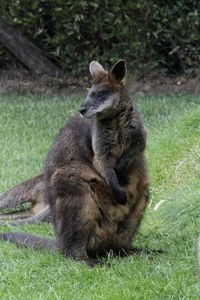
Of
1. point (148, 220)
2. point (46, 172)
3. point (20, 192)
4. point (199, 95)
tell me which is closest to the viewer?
point (46, 172)

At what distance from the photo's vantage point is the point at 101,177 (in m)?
5.71

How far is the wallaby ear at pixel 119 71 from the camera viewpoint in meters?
5.75

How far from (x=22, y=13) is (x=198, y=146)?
286 inches

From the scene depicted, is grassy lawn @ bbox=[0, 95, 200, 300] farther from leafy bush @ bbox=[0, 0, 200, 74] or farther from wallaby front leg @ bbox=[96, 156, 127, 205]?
leafy bush @ bbox=[0, 0, 200, 74]

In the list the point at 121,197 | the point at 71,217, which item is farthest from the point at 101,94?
the point at 71,217

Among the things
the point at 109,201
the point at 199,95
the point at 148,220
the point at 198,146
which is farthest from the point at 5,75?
the point at 109,201

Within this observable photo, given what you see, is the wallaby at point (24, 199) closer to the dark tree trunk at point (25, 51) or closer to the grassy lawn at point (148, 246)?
the grassy lawn at point (148, 246)

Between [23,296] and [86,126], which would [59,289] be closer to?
[23,296]

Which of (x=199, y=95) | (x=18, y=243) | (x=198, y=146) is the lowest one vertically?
(x=199, y=95)

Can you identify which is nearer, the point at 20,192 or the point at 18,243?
the point at 18,243

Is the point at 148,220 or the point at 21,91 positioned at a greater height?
the point at 148,220

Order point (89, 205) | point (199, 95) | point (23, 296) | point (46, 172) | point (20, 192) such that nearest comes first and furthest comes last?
1. point (23, 296)
2. point (89, 205)
3. point (46, 172)
4. point (20, 192)
5. point (199, 95)

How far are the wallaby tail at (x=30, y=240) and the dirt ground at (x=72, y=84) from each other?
25.5 ft

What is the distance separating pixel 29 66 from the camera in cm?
1437
